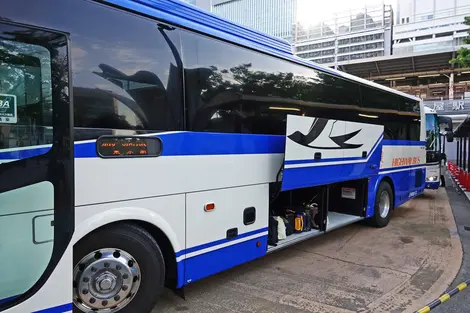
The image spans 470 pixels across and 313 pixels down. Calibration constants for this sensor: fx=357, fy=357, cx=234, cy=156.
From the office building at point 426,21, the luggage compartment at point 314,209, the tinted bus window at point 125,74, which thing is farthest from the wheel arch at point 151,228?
the office building at point 426,21

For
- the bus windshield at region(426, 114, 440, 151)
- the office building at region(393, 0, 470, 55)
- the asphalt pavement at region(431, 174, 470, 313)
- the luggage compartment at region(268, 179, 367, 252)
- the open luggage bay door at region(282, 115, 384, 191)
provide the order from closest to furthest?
the asphalt pavement at region(431, 174, 470, 313)
the open luggage bay door at region(282, 115, 384, 191)
the luggage compartment at region(268, 179, 367, 252)
the bus windshield at region(426, 114, 440, 151)
the office building at region(393, 0, 470, 55)

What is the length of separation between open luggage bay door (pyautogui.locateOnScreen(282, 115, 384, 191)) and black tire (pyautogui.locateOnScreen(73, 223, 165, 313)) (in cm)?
193

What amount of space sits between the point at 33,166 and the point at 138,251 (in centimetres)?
→ 115

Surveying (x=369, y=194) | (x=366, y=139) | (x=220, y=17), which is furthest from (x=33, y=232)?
(x=369, y=194)

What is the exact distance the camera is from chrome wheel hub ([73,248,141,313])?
2857mm

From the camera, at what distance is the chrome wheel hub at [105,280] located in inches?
112

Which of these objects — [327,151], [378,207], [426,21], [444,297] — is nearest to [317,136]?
[327,151]

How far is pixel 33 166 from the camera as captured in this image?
7.91 feet

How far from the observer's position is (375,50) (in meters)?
94.3

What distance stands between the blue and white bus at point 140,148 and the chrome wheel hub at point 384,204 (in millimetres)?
2638

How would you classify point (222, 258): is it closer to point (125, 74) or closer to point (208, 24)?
point (125, 74)

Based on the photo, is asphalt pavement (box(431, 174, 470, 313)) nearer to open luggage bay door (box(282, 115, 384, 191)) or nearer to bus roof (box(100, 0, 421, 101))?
open luggage bay door (box(282, 115, 384, 191))

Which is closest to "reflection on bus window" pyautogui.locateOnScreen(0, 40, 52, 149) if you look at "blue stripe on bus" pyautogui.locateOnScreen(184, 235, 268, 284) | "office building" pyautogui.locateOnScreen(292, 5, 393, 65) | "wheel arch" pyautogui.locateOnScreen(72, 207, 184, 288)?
"wheel arch" pyautogui.locateOnScreen(72, 207, 184, 288)

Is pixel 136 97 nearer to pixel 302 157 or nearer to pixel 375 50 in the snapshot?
pixel 302 157
